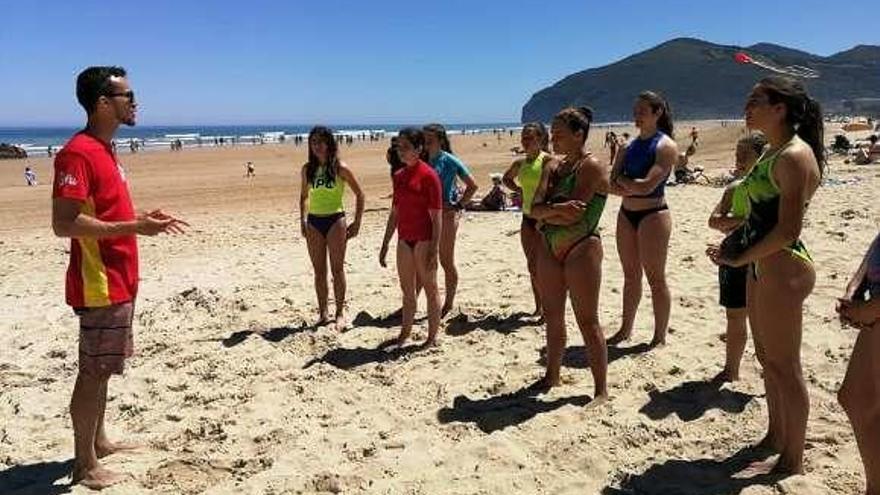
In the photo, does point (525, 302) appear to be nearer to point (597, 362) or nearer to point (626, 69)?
point (597, 362)

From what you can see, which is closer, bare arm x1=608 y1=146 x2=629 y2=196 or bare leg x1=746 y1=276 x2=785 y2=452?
bare leg x1=746 y1=276 x2=785 y2=452

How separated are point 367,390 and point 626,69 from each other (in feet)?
646

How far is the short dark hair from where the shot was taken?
387 cm

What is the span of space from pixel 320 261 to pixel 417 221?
1.30 metres

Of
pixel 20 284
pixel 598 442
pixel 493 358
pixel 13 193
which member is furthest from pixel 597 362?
pixel 13 193

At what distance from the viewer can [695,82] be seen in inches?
6476

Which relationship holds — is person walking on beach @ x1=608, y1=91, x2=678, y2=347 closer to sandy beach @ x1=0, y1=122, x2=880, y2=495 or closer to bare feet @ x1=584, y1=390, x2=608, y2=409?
sandy beach @ x1=0, y1=122, x2=880, y2=495

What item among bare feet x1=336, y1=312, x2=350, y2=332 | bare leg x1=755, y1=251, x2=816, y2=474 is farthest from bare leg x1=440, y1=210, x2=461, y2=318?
bare leg x1=755, y1=251, x2=816, y2=474

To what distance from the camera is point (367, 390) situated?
17.5 ft

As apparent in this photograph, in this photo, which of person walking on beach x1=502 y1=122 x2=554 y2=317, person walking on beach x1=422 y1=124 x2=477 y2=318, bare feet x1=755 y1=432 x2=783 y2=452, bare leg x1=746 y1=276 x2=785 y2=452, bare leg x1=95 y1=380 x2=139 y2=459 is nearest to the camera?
bare leg x1=746 y1=276 x2=785 y2=452

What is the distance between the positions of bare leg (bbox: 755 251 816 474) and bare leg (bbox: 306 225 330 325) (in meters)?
4.09

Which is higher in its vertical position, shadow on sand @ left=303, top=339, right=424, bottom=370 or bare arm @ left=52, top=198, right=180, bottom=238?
bare arm @ left=52, top=198, right=180, bottom=238

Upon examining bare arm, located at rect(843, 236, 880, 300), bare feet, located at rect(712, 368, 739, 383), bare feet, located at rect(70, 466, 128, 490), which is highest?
bare arm, located at rect(843, 236, 880, 300)

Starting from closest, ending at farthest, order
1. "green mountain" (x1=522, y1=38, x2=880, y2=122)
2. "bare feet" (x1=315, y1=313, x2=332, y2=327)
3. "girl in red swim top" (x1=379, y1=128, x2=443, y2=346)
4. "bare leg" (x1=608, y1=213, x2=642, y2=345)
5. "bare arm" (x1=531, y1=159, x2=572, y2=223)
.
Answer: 1. "bare arm" (x1=531, y1=159, x2=572, y2=223)
2. "bare leg" (x1=608, y1=213, x2=642, y2=345)
3. "girl in red swim top" (x1=379, y1=128, x2=443, y2=346)
4. "bare feet" (x1=315, y1=313, x2=332, y2=327)
5. "green mountain" (x1=522, y1=38, x2=880, y2=122)
